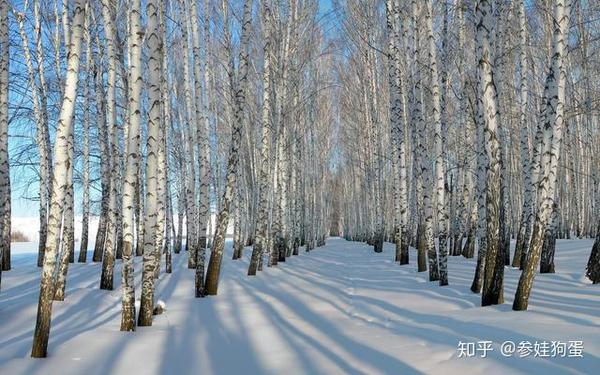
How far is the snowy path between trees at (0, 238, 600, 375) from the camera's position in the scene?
422 centimetres

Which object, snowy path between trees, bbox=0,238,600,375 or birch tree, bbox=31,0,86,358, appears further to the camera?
birch tree, bbox=31,0,86,358

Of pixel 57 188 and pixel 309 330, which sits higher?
pixel 57 188

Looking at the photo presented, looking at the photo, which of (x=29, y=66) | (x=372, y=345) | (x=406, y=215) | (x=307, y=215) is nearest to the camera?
(x=372, y=345)

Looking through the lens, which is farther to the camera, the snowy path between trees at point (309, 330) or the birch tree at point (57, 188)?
the birch tree at point (57, 188)

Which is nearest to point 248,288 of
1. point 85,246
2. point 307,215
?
point 85,246

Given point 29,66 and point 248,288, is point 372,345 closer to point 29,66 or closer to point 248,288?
point 248,288

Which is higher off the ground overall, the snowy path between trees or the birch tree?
the birch tree

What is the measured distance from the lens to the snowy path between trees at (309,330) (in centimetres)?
422

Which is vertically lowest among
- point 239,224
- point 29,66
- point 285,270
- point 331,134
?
point 285,270

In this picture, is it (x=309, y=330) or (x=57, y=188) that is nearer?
(x=57, y=188)

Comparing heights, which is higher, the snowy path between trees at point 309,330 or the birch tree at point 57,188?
the birch tree at point 57,188

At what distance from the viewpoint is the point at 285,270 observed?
13828 millimetres

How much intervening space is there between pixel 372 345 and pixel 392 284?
16.6 feet

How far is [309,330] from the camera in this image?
5883mm
